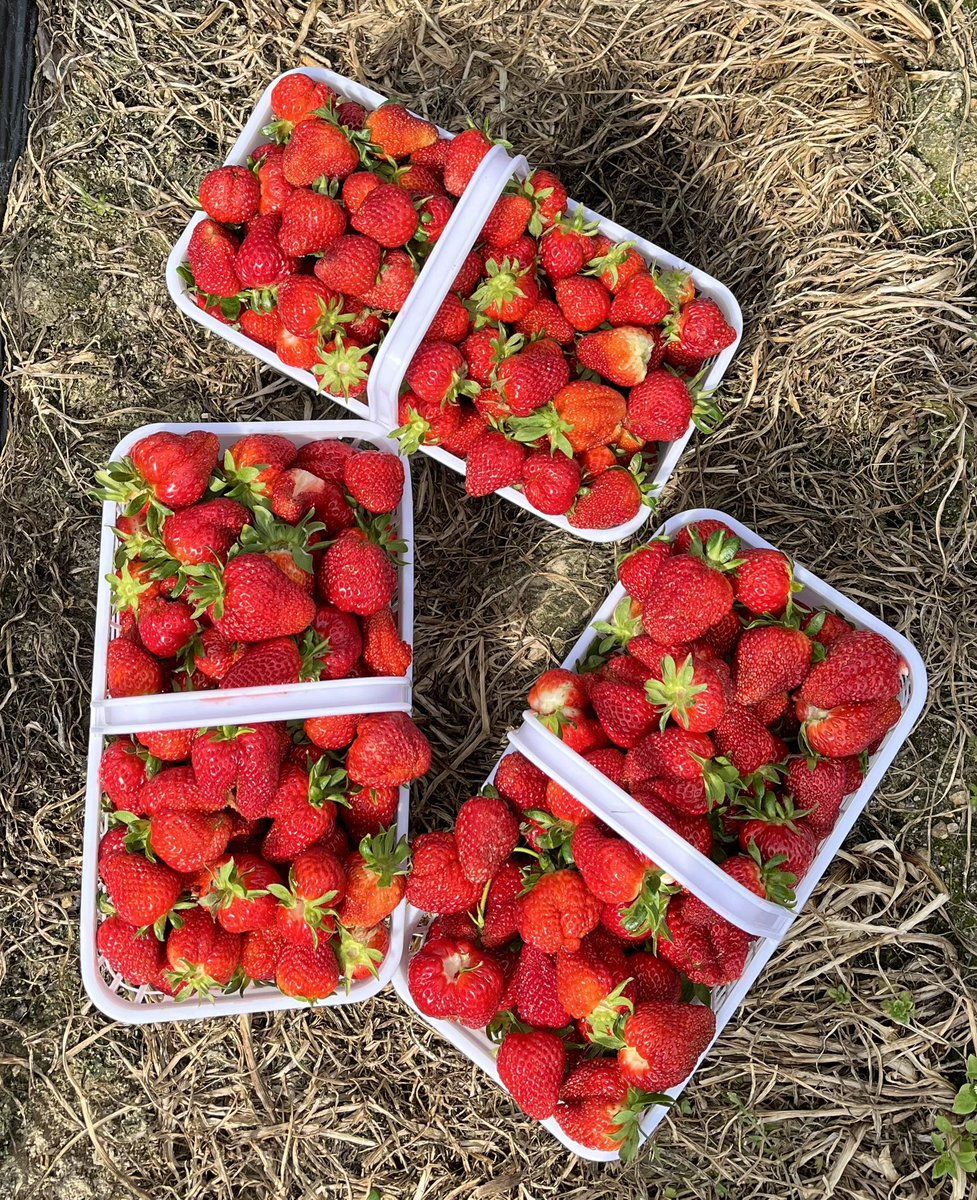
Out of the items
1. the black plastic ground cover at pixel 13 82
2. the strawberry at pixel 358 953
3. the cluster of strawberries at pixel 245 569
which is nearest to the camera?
the cluster of strawberries at pixel 245 569

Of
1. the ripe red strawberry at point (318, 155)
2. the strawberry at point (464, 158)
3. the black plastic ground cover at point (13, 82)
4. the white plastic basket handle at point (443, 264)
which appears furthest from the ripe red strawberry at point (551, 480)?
the black plastic ground cover at point (13, 82)

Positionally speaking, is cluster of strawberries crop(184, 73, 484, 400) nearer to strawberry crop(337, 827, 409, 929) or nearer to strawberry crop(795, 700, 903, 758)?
strawberry crop(337, 827, 409, 929)

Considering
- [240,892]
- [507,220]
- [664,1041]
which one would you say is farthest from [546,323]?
[664,1041]

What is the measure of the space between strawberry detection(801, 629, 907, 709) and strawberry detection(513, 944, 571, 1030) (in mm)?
652

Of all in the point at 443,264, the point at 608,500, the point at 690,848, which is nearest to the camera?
the point at 690,848

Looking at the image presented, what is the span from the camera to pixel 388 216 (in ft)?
5.51

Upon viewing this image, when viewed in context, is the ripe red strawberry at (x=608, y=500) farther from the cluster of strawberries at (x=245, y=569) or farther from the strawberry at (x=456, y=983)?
the strawberry at (x=456, y=983)

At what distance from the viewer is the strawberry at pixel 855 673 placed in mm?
1599

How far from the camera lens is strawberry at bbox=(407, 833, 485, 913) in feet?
5.50

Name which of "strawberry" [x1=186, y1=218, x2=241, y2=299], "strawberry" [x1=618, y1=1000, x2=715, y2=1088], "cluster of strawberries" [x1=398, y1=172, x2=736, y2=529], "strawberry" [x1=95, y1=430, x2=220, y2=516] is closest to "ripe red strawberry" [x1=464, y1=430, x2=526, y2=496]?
"cluster of strawberries" [x1=398, y1=172, x2=736, y2=529]

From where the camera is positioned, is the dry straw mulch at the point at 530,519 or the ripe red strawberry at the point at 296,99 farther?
the dry straw mulch at the point at 530,519

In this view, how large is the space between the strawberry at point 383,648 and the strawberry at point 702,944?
2.07ft

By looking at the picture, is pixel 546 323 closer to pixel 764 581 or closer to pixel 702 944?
pixel 764 581

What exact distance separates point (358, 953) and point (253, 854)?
256 millimetres
